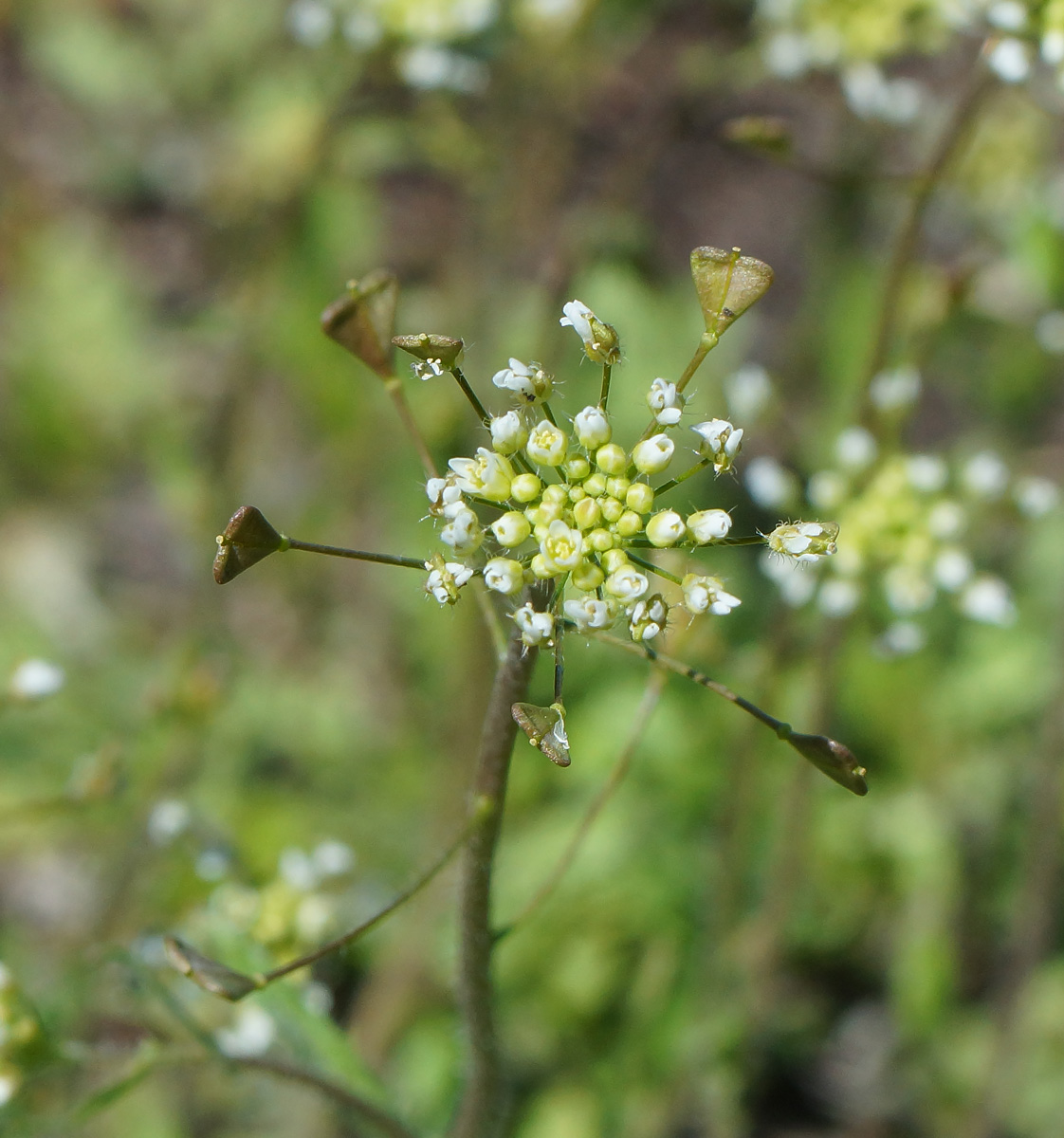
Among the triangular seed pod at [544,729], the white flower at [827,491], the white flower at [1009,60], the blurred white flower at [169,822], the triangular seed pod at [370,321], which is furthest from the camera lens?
the white flower at [827,491]

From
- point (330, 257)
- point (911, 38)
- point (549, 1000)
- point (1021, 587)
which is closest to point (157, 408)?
point (330, 257)

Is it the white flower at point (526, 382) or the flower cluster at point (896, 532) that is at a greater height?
the white flower at point (526, 382)

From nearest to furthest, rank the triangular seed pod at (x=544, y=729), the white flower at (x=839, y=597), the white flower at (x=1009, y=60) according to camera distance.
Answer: the triangular seed pod at (x=544, y=729)
the white flower at (x=1009, y=60)
the white flower at (x=839, y=597)

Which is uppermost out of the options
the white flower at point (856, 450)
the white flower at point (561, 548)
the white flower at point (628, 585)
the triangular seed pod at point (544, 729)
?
the white flower at point (561, 548)

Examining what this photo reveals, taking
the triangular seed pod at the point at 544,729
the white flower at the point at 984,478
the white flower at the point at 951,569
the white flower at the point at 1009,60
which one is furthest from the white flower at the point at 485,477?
the white flower at the point at 984,478

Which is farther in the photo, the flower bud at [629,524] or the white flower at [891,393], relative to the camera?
the white flower at [891,393]

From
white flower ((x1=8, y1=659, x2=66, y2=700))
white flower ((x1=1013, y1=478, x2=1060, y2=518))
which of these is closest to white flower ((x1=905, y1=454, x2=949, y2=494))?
white flower ((x1=1013, y1=478, x2=1060, y2=518))

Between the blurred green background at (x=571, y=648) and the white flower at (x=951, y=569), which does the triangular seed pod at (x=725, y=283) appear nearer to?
the blurred green background at (x=571, y=648)

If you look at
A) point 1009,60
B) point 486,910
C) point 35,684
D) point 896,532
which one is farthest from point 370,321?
point 896,532
